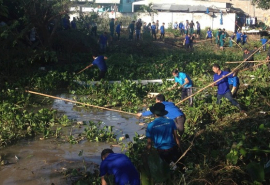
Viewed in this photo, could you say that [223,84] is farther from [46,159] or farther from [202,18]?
[202,18]

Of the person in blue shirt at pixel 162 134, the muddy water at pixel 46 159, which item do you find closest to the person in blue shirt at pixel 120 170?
the person in blue shirt at pixel 162 134

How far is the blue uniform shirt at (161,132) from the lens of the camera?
6352mm

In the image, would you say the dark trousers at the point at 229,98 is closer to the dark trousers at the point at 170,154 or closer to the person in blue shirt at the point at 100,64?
the dark trousers at the point at 170,154

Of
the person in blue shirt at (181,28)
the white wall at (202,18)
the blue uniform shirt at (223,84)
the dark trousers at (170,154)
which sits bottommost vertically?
the dark trousers at (170,154)

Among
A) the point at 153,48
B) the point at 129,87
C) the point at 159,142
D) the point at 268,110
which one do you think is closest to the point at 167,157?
the point at 159,142

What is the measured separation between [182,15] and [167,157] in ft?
120

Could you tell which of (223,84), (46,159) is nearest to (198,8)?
(223,84)

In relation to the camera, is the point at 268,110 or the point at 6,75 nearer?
the point at 268,110

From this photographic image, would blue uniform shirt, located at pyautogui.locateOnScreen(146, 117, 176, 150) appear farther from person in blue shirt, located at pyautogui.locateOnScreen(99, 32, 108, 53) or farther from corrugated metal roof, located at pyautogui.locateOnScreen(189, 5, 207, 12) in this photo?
corrugated metal roof, located at pyautogui.locateOnScreen(189, 5, 207, 12)

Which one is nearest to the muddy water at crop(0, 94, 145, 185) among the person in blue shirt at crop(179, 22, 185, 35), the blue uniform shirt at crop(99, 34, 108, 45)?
the blue uniform shirt at crop(99, 34, 108, 45)

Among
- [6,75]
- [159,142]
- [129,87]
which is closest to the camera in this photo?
[159,142]

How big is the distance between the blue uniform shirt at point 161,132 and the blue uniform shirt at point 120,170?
1165 millimetres

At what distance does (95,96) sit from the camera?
47.3 feet

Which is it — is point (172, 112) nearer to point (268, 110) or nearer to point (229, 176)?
point (229, 176)
